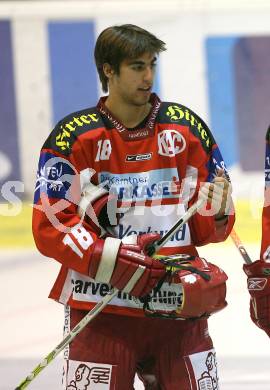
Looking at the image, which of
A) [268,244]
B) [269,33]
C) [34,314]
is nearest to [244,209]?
[269,33]

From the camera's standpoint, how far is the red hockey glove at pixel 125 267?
7.45ft

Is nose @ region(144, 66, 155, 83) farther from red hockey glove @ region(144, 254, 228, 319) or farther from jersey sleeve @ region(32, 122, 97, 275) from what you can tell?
red hockey glove @ region(144, 254, 228, 319)

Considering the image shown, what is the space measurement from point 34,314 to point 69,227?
1.87 meters

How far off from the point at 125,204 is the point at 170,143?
166mm

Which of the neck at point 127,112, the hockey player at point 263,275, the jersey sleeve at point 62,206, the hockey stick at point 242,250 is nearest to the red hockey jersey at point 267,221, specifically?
the hockey player at point 263,275

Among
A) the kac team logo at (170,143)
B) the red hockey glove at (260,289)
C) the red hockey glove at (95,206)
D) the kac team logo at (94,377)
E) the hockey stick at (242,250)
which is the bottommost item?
the kac team logo at (94,377)

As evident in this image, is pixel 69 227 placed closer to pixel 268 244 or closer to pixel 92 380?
pixel 92 380

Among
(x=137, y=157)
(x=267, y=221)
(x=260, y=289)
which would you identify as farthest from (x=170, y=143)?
(x=260, y=289)

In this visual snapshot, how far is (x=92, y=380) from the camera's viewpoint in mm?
2346

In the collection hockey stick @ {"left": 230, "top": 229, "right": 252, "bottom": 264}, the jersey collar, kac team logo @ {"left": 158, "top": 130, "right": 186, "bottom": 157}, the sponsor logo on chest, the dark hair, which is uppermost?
the dark hair

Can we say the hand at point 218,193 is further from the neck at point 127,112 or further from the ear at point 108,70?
the ear at point 108,70

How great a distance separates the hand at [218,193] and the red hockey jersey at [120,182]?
55mm

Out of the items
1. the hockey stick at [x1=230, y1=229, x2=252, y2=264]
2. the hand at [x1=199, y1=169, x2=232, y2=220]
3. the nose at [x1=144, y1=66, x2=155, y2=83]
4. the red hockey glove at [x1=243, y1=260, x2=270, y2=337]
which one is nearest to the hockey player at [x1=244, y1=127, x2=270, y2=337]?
the red hockey glove at [x1=243, y1=260, x2=270, y2=337]

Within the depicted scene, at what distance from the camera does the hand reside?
233 cm
